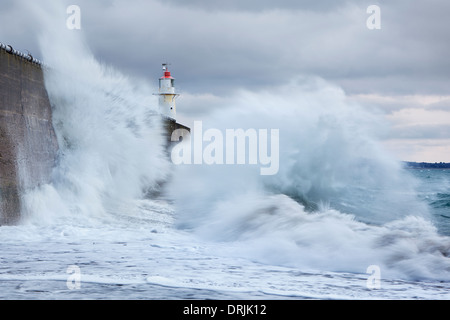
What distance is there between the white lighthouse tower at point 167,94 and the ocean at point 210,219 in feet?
44.8

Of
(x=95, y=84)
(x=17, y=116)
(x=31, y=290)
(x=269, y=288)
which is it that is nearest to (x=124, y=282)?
(x=31, y=290)

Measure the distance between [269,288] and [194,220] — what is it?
14.7 ft

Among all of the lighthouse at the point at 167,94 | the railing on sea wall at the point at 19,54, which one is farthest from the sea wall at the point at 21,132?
the lighthouse at the point at 167,94

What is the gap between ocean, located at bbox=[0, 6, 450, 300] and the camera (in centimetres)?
454

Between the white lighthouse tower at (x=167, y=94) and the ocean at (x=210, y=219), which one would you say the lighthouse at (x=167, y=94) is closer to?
the white lighthouse tower at (x=167, y=94)

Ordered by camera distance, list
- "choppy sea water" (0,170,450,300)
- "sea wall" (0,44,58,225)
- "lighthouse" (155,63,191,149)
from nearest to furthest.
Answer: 1. "choppy sea water" (0,170,450,300)
2. "sea wall" (0,44,58,225)
3. "lighthouse" (155,63,191,149)

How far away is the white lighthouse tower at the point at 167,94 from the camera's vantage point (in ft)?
96.1

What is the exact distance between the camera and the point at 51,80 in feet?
31.4

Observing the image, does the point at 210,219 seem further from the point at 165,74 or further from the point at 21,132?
the point at 165,74

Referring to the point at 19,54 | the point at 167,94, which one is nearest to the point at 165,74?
the point at 167,94

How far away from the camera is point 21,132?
25.9 ft

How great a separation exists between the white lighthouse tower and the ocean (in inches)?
538

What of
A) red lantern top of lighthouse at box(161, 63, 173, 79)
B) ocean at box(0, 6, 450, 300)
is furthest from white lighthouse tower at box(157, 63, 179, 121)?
ocean at box(0, 6, 450, 300)

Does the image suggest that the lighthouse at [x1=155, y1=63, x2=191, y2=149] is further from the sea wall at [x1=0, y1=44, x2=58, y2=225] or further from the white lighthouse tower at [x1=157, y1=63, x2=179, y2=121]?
the sea wall at [x1=0, y1=44, x2=58, y2=225]
